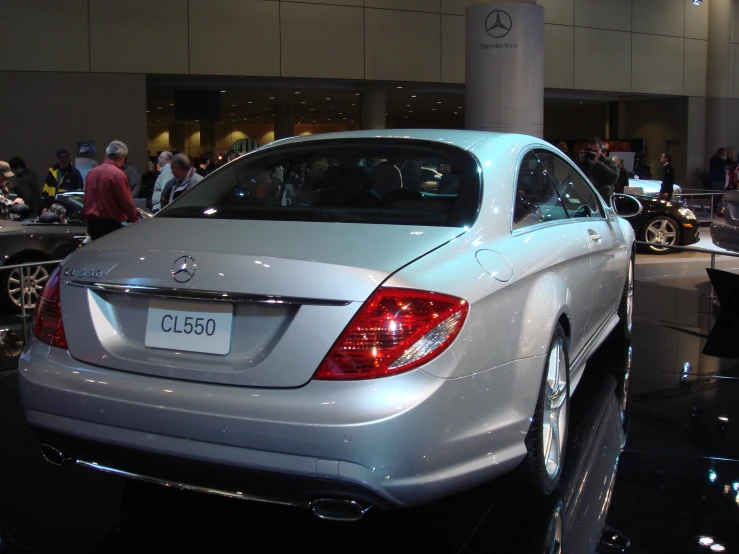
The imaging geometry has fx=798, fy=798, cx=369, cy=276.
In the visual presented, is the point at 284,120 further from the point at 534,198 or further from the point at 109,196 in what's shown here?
the point at 534,198

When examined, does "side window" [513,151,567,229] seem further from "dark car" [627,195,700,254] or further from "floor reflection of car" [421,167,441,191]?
"dark car" [627,195,700,254]

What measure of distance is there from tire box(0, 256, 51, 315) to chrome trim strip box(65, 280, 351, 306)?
19.9 feet

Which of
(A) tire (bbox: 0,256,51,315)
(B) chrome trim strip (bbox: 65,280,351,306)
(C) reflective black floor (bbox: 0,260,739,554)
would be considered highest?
(B) chrome trim strip (bbox: 65,280,351,306)

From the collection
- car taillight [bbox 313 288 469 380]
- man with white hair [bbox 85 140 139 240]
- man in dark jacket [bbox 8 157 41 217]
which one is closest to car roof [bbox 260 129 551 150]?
car taillight [bbox 313 288 469 380]

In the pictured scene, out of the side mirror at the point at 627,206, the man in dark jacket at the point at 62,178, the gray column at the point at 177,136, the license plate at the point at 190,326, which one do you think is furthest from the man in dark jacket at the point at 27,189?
the gray column at the point at 177,136

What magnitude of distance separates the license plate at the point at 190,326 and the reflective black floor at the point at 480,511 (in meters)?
0.86

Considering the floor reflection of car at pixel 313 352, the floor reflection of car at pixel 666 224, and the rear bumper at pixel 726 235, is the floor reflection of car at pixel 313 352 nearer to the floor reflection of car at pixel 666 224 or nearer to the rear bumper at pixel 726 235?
the rear bumper at pixel 726 235

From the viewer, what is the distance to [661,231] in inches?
516

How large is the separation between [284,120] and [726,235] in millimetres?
21531

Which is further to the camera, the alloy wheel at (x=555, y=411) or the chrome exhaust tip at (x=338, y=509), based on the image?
the alloy wheel at (x=555, y=411)

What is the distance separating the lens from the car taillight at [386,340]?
8.27 ft

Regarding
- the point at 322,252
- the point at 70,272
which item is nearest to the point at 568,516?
the point at 322,252

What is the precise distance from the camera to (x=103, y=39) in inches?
719

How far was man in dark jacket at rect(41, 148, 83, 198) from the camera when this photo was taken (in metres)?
12.4
